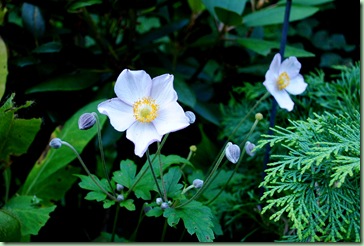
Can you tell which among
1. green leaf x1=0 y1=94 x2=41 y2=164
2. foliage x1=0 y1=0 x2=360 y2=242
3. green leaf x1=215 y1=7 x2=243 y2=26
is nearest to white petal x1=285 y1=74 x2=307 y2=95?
foliage x1=0 y1=0 x2=360 y2=242

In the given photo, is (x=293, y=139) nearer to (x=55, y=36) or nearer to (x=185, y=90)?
(x=185, y=90)

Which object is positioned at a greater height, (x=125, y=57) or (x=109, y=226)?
(x=125, y=57)

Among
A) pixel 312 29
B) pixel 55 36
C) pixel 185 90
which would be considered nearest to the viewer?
pixel 185 90

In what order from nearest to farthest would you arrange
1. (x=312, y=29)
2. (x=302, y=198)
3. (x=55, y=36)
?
1. (x=302, y=198)
2. (x=55, y=36)
3. (x=312, y=29)

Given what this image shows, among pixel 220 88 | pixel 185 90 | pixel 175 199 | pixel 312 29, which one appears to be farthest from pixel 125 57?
pixel 312 29

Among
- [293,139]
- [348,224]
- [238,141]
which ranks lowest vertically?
[238,141]

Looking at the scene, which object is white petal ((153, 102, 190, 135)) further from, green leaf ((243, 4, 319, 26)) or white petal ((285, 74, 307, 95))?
green leaf ((243, 4, 319, 26))

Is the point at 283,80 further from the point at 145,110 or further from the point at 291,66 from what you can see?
the point at 145,110
